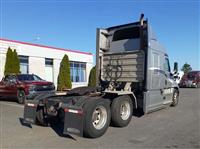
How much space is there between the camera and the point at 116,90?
34.3ft

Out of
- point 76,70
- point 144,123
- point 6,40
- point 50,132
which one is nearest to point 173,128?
point 144,123

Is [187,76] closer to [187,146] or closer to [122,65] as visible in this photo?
[122,65]

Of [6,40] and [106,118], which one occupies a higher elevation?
[6,40]

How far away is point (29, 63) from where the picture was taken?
2517 centimetres

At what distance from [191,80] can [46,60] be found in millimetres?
16387

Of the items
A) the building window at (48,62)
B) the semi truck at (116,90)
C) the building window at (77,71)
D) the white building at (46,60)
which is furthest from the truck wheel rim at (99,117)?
the building window at (77,71)

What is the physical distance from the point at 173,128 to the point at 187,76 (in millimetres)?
25642

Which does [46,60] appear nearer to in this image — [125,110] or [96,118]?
[125,110]

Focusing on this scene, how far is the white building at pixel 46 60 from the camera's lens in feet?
77.9

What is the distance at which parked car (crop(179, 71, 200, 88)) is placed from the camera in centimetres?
3144

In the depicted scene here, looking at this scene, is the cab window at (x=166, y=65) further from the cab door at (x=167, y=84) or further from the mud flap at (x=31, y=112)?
the mud flap at (x=31, y=112)

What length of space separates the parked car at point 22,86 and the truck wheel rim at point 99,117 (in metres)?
7.61

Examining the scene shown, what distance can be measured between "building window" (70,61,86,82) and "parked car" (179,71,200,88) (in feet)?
37.9

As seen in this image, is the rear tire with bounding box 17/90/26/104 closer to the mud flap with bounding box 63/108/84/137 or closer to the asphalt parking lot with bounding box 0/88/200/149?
the asphalt parking lot with bounding box 0/88/200/149
